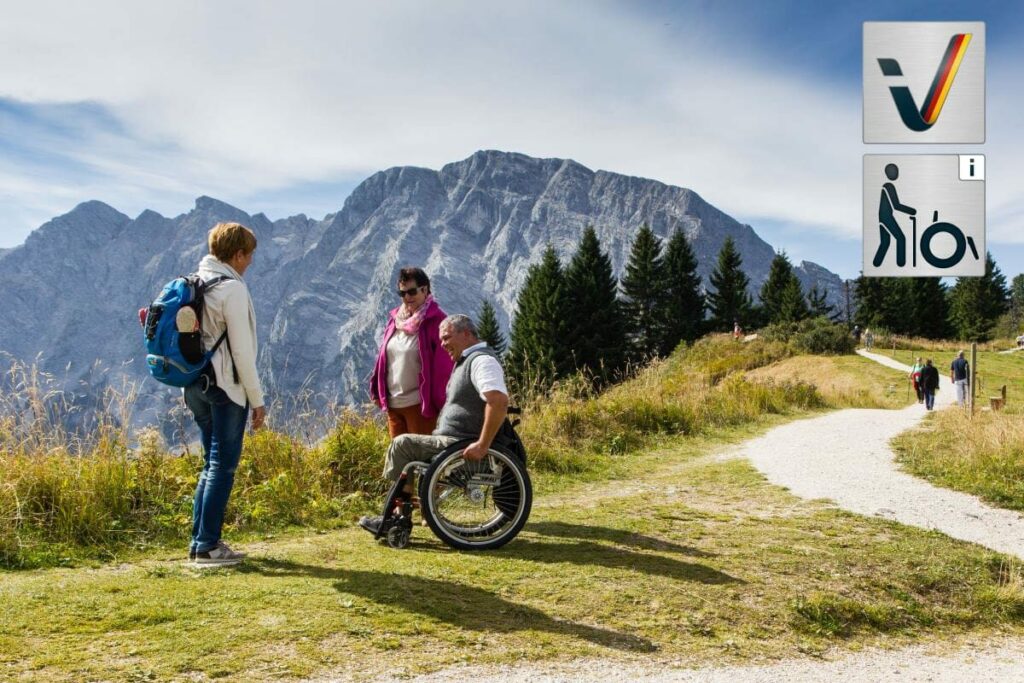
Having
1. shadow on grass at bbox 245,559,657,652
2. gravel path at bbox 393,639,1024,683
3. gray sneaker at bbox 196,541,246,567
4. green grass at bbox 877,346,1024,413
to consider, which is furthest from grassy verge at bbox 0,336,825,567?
green grass at bbox 877,346,1024,413

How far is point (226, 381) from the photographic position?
4520mm

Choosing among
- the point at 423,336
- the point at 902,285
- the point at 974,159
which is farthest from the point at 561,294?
the point at 423,336

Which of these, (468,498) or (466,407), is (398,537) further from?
(466,407)

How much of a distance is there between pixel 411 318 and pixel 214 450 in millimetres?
1918

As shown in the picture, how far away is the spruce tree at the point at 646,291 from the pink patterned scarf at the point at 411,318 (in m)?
55.7

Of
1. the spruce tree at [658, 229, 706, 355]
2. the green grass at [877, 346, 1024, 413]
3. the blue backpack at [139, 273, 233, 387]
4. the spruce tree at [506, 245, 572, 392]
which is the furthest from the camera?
the spruce tree at [658, 229, 706, 355]

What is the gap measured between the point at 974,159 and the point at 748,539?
6791mm

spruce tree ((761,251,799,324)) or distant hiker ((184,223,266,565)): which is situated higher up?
spruce tree ((761,251,799,324))

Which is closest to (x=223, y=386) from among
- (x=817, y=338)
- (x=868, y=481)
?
(x=868, y=481)

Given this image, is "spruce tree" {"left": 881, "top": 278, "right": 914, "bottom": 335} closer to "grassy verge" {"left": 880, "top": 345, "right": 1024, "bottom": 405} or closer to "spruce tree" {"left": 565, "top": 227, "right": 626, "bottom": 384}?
"grassy verge" {"left": 880, "top": 345, "right": 1024, "bottom": 405}

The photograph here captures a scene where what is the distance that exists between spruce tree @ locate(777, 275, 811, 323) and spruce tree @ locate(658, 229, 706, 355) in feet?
23.7

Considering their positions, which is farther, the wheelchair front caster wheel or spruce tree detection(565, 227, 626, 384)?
spruce tree detection(565, 227, 626, 384)

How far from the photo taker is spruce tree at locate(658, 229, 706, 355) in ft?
200

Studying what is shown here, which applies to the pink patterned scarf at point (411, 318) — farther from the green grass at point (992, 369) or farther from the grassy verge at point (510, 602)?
the green grass at point (992, 369)
